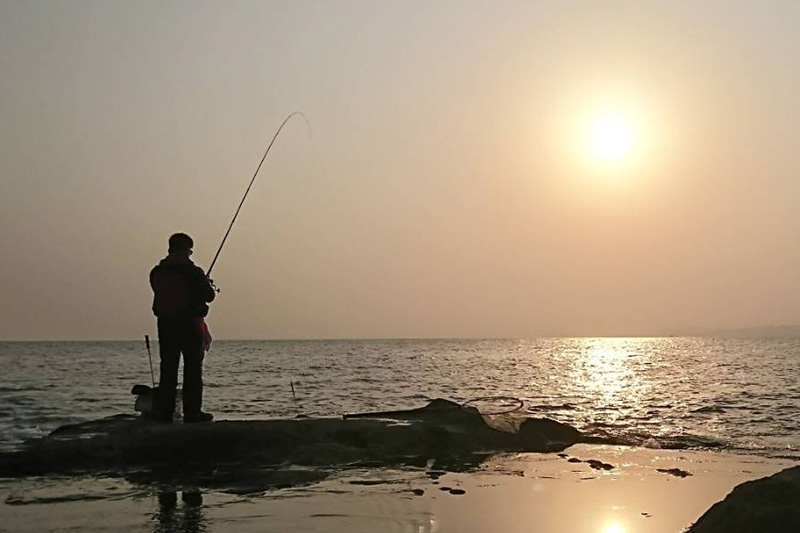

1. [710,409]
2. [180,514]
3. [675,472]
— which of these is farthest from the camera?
[710,409]

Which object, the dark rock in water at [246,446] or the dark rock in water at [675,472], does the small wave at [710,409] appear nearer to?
the dark rock in water at [246,446]

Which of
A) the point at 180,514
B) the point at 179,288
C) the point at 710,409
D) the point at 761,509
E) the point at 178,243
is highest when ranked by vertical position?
the point at 178,243

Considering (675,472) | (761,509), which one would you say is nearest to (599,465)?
(675,472)

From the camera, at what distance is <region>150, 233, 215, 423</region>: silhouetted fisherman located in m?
9.59

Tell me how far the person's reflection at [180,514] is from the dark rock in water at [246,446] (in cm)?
63

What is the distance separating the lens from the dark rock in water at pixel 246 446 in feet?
28.6

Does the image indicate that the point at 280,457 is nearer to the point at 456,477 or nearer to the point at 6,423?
the point at 456,477

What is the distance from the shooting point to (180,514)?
641 cm

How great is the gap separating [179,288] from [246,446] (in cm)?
191

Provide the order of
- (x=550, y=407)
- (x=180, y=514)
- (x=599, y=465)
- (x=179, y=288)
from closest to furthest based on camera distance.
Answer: (x=180, y=514) → (x=599, y=465) → (x=179, y=288) → (x=550, y=407)

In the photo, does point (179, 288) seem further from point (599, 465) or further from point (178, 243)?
point (599, 465)

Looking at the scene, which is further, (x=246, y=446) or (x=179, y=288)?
(x=179, y=288)

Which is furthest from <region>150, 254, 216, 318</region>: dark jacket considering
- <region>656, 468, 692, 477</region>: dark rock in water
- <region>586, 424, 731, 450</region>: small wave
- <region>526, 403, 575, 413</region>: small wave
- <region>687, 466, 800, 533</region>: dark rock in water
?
<region>526, 403, 575, 413</region>: small wave

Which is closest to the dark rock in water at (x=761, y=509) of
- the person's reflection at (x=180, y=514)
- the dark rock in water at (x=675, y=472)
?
the person's reflection at (x=180, y=514)
